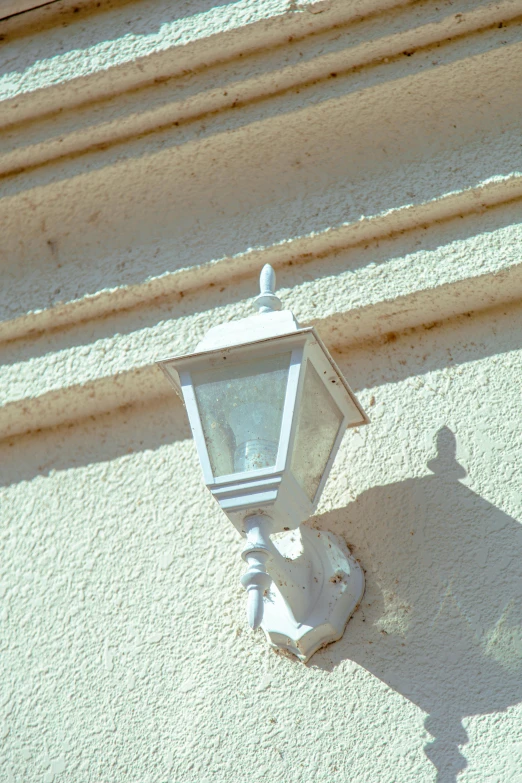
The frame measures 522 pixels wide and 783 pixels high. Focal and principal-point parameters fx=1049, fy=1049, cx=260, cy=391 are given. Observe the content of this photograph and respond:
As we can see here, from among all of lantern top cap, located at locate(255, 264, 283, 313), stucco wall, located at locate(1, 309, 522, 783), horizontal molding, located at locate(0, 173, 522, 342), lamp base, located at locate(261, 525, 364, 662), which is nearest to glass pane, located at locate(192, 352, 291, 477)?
lantern top cap, located at locate(255, 264, 283, 313)

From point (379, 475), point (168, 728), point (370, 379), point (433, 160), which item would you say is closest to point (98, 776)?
point (168, 728)

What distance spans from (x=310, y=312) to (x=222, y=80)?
573 mm

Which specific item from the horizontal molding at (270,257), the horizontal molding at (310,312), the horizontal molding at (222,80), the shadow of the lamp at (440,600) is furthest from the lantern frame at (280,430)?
the horizontal molding at (222,80)

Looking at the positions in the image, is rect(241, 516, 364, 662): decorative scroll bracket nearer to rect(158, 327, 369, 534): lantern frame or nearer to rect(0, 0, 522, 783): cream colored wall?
rect(0, 0, 522, 783): cream colored wall

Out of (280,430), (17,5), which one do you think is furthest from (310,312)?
(17,5)

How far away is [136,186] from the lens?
2.36m

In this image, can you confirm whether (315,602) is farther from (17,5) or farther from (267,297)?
(17,5)

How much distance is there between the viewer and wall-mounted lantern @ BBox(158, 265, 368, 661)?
1.56 meters

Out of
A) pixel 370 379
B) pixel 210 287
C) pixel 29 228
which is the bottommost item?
pixel 370 379

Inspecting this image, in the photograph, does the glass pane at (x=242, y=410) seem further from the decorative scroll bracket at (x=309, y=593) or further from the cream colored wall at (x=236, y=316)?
the cream colored wall at (x=236, y=316)

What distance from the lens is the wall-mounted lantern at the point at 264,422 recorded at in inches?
61.4

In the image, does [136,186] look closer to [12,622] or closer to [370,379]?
[370,379]

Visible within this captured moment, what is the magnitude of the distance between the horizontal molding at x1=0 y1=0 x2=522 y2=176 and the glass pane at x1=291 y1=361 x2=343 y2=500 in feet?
2.86

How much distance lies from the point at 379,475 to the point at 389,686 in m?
0.39
